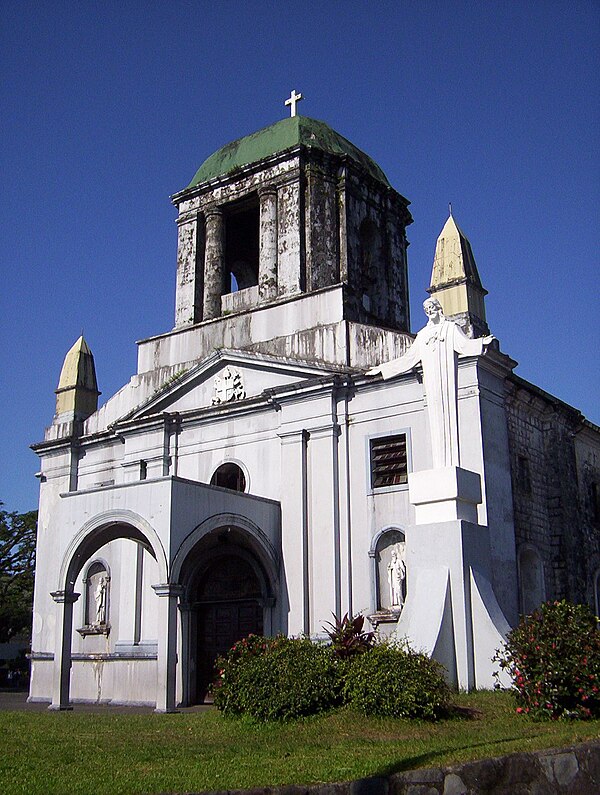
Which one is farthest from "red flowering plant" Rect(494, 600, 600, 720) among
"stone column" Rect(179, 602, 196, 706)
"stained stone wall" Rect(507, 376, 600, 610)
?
"stone column" Rect(179, 602, 196, 706)

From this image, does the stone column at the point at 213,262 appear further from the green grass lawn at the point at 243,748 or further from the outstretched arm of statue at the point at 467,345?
the green grass lawn at the point at 243,748

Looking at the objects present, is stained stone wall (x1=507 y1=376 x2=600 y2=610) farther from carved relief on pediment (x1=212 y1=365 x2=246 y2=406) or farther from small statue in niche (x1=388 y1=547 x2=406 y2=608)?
carved relief on pediment (x1=212 y1=365 x2=246 y2=406)

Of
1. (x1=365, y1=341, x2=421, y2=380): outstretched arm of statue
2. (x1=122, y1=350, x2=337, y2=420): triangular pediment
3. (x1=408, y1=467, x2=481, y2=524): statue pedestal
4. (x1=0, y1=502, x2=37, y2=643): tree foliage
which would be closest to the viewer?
(x1=408, y1=467, x2=481, y2=524): statue pedestal

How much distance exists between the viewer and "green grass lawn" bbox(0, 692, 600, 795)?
8.03m

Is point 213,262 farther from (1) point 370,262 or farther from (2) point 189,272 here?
(1) point 370,262

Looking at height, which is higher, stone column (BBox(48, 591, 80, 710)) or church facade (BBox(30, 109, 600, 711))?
church facade (BBox(30, 109, 600, 711))

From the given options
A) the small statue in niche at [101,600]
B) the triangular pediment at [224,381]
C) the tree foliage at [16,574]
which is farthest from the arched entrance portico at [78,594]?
the tree foliage at [16,574]

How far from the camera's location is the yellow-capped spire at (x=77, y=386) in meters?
25.7

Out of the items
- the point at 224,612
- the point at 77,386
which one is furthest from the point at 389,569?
the point at 77,386

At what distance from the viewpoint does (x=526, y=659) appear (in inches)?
459

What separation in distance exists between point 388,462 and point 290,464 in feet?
7.79

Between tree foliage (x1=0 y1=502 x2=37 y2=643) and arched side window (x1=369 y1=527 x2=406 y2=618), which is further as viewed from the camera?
tree foliage (x1=0 y1=502 x2=37 y2=643)

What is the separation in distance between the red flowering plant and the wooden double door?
30.7 ft

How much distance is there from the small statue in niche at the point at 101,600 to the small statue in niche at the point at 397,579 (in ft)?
26.7
